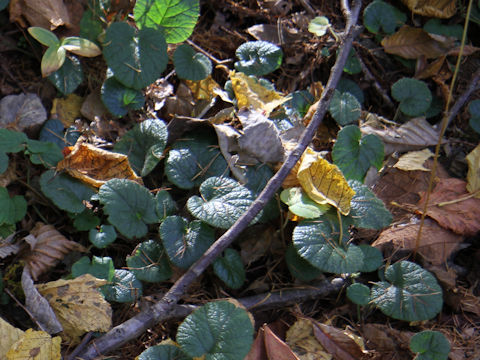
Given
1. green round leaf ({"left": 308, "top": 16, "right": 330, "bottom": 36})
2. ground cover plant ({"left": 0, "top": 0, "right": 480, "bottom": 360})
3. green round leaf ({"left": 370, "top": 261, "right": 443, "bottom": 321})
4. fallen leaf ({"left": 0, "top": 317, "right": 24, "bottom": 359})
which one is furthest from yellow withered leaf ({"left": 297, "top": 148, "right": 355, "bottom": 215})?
fallen leaf ({"left": 0, "top": 317, "right": 24, "bottom": 359})

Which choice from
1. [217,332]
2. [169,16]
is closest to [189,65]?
[169,16]

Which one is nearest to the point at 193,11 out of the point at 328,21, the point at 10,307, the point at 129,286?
the point at 328,21

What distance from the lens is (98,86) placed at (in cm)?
221

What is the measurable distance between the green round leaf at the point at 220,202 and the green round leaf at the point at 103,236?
0.32 metres

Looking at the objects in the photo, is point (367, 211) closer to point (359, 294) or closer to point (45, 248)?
point (359, 294)

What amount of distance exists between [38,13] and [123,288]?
1381 millimetres

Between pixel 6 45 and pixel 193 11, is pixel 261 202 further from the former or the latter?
pixel 6 45

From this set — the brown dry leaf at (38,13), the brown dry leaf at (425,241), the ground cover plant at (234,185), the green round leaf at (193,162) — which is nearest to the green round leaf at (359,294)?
the ground cover plant at (234,185)

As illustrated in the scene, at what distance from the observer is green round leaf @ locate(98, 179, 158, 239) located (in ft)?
5.71

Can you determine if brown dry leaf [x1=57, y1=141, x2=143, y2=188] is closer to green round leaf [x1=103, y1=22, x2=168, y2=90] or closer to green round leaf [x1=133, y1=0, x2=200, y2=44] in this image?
green round leaf [x1=103, y1=22, x2=168, y2=90]

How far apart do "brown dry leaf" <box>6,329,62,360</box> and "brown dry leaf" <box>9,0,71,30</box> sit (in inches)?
55.6

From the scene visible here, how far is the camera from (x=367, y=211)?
6.07 feet

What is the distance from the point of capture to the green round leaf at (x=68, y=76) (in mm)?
2096

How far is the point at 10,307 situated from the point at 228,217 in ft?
2.83
